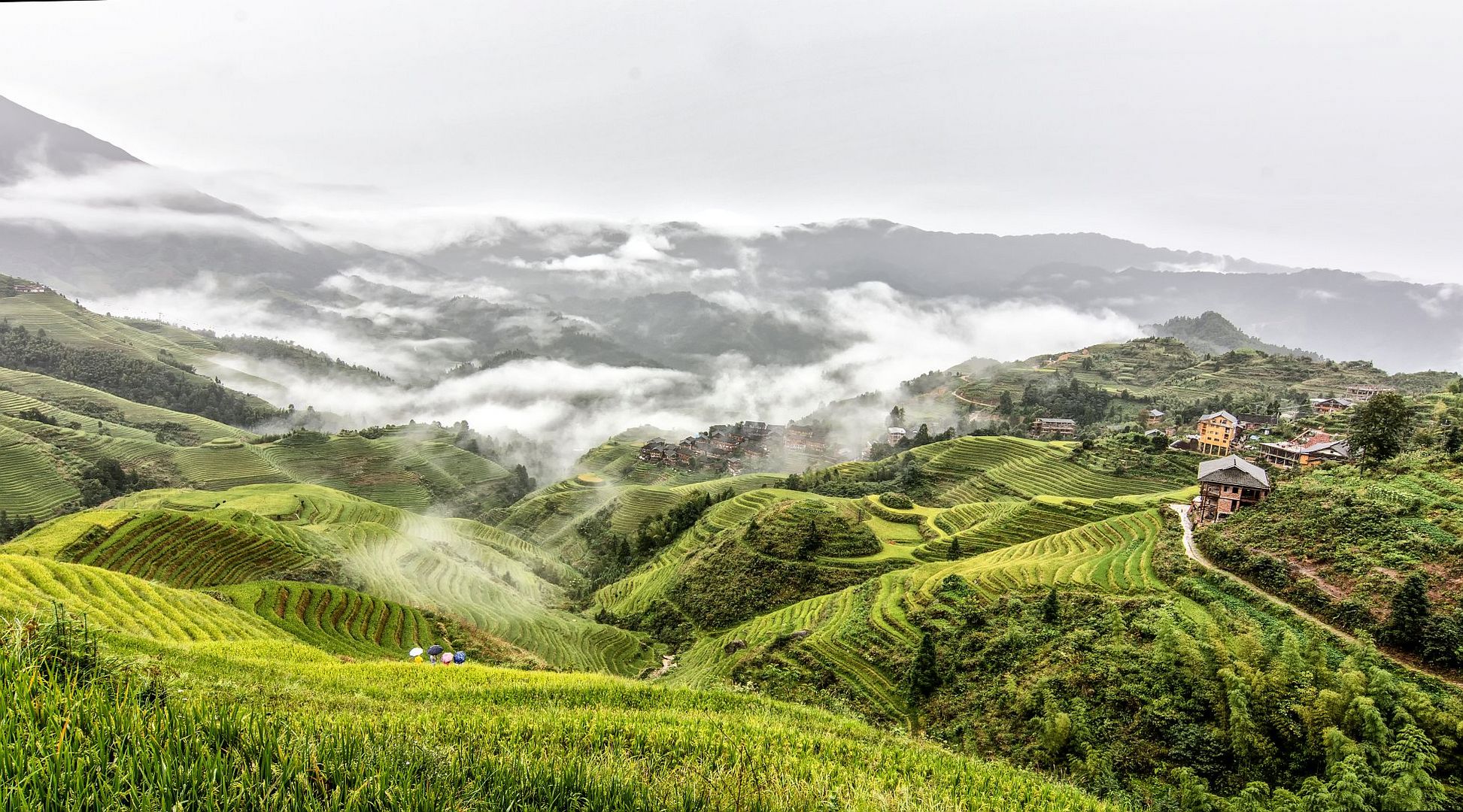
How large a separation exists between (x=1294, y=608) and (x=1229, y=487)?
14251 mm

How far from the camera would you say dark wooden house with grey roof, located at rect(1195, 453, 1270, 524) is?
28375 millimetres

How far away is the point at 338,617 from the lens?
32375 mm

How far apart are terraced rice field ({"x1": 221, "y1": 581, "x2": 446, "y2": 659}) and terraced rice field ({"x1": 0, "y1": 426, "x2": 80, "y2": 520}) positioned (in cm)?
8564

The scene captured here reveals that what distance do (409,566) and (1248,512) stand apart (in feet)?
214

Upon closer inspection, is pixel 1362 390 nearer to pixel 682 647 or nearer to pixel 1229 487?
pixel 1229 487

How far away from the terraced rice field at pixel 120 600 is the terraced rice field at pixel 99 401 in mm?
150721

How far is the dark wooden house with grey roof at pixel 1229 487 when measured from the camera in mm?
28375

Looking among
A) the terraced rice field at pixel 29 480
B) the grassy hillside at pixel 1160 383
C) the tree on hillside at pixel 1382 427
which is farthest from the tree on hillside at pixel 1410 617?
the terraced rice field at pixel 29 480

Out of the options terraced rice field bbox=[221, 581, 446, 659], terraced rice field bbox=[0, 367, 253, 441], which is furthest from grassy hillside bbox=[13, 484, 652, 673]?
terraced rice field bbox=[0, 367, 253, 441]

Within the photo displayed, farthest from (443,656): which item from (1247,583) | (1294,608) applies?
(1247,583)

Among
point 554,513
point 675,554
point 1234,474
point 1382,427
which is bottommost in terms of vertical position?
point 554,513

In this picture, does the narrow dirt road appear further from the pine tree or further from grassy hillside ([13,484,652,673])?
grassy hillside ([13,484,652,673])

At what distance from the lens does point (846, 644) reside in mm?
28594

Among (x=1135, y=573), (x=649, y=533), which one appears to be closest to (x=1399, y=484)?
(x=1135, y=573)
